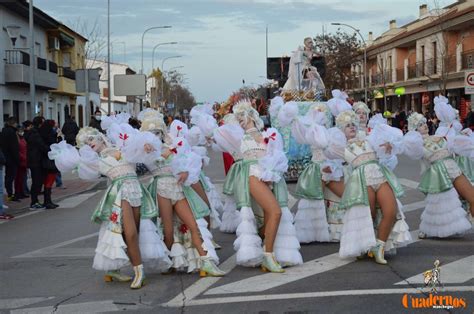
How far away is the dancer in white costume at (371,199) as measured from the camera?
759cm

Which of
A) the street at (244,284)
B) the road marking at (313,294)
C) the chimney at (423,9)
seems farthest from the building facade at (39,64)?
the chimney at (423,9)

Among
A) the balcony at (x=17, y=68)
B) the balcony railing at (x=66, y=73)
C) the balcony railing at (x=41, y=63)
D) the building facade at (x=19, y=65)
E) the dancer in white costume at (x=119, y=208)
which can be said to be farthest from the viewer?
the balcony railing at (x=66, y=73)

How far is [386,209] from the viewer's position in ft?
25.1

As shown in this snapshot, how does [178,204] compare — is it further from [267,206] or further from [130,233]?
[267,206]

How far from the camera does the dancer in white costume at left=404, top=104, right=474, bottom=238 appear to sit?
8.86 m

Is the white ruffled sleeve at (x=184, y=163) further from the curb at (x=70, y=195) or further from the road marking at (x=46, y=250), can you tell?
the curb at (x=70, y=195)

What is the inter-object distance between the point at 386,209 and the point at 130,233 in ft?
9.73

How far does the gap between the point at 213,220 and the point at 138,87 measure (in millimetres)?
20382

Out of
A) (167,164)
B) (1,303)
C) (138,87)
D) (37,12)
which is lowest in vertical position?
(1,303)

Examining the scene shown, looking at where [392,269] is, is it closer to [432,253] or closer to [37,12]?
[432,253]

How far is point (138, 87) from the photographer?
29.1 meters

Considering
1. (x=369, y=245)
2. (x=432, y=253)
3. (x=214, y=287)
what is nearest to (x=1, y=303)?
(x=214, y=287)

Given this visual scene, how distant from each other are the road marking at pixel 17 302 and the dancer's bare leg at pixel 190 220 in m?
1.67

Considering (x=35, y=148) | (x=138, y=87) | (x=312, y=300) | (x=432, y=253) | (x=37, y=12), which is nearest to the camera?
(x=312, y=300)
